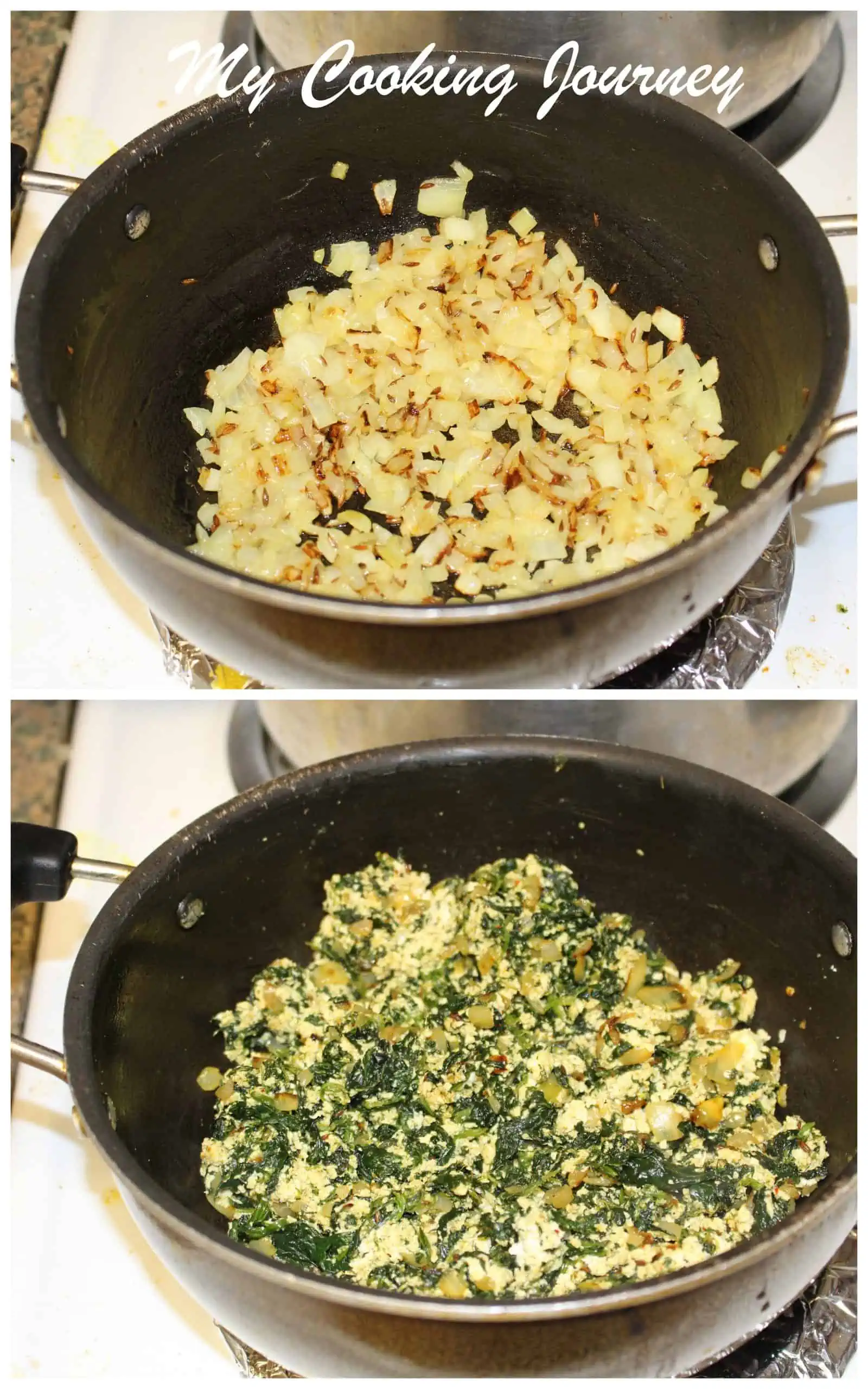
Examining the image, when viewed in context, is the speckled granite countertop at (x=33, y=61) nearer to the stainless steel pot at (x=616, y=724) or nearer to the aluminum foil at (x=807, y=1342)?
the stainless steel pot at (x=616, y=724)

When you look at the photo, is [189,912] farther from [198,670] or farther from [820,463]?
[820,463]

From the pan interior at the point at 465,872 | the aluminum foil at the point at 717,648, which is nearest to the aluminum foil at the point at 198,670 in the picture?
the aluminum foil at the point at 717,648

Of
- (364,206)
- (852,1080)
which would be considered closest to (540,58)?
(364,206)

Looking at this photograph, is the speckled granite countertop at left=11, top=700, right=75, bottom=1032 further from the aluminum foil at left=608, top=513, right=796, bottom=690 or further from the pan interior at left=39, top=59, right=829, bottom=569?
the aluminum foil at left=608, top=513, right=796, bottom=690

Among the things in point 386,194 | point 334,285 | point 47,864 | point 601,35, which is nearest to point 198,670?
point 47,864

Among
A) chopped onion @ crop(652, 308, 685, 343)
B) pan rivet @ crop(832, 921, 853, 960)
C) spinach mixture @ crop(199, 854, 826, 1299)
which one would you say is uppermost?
chopped onion @ crop(652, 308, 685, 343)

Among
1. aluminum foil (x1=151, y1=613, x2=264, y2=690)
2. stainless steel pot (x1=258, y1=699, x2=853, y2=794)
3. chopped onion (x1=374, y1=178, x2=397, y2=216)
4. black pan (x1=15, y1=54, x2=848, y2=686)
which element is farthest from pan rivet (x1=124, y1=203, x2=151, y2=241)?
stainless steel pot (x1=258, y1=699, x2=853, y2=794)
